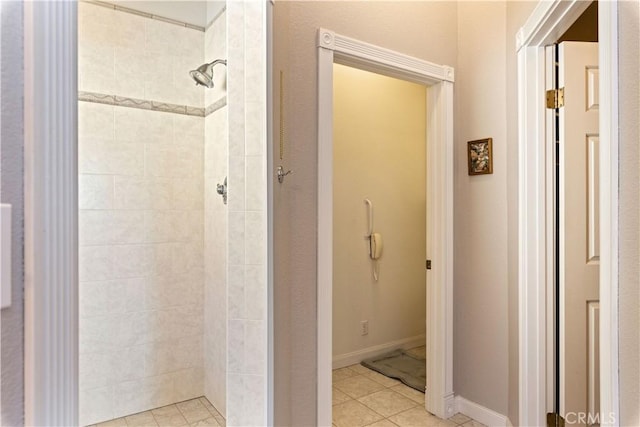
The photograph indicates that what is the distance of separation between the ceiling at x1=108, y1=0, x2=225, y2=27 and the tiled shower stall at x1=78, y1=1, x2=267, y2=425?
0.12 ft

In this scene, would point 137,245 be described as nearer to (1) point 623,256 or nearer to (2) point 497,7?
(1) point 623,256

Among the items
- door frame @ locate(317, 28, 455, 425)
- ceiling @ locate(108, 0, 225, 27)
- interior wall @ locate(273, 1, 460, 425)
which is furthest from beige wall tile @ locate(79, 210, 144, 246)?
door frame @ locate(317, 28, 455, 425)

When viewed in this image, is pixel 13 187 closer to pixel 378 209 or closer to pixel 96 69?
pixel 96 69

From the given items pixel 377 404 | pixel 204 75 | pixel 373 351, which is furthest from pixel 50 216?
pixel 373 351

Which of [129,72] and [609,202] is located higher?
[129,72]

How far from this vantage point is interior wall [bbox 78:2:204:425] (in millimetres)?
2135

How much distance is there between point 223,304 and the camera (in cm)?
220

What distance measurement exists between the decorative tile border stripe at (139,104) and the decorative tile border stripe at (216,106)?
0.02 meters

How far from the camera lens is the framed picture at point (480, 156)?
84.9 inches

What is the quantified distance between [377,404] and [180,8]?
113 inches

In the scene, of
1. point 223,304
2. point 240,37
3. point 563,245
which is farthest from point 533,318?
point 240,37

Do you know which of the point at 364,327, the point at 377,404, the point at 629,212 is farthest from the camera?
the point at 364,327

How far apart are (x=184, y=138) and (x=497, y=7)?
6.80 ft

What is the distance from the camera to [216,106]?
90.5 inches
